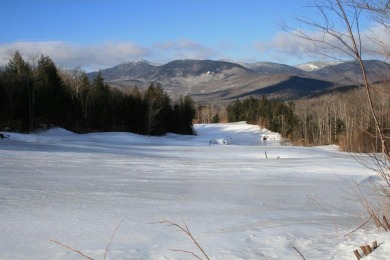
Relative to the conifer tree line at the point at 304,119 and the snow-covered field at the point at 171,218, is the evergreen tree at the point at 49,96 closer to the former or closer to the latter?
the conifer tree line at the point at 304,119

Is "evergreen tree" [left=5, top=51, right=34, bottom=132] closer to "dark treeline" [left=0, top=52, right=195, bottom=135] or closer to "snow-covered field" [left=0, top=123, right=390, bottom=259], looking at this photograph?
"dark treeline" [left=0, top=52, right=195, bottom=135]

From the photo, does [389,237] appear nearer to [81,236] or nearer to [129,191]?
[81,236]

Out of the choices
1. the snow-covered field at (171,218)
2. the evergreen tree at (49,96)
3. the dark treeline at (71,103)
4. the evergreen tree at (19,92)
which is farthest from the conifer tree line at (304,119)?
the evergreen tree at (19,92)

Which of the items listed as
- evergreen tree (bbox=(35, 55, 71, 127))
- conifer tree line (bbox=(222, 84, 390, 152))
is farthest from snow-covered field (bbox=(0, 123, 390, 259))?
evergreen tree (bbox=(35, 55, 71, 127))

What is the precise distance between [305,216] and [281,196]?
2.55 meters

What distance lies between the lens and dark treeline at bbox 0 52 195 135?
137 ft

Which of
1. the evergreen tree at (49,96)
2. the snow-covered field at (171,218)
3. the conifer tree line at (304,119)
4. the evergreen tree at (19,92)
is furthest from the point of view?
the conifer tree line at (304,119)

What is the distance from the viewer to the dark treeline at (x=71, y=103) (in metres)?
41.8

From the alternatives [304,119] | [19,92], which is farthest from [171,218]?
[304,119]

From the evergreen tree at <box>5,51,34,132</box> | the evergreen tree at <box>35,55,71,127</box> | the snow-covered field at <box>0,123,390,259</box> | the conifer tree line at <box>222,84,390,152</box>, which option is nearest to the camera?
the snow-covered field at <box>0,123,390,259</box>

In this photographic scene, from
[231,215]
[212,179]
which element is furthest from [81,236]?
[212,179]

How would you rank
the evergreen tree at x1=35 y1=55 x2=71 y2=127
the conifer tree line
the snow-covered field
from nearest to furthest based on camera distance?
the snow-covered field
the evergreen tree at x1=35 y1=55 x2=71 y2=127
the conifer tree line

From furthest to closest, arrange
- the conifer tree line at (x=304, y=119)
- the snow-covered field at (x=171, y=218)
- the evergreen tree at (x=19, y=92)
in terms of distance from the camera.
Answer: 1. the conifer tree line at (x=304, y=119)
2. the evergreen tree at (x=19, y=92)
3. the snow-covered field at (x=171, y=218)

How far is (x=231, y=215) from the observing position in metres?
6.93
